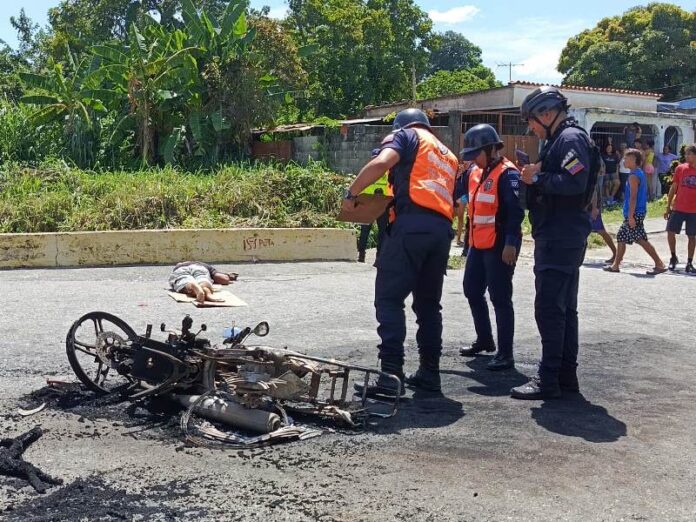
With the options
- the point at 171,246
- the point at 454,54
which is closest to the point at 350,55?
the point at 171,246

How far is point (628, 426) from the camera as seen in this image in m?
4.46

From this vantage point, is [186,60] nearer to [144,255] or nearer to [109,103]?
[109,103]

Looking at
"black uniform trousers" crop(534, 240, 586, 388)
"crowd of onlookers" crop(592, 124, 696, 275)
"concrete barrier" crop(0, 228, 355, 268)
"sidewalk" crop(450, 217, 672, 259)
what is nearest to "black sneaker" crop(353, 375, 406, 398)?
"black uniform trousers" crop(534, 240, 586, 388)

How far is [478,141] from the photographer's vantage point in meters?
5.69

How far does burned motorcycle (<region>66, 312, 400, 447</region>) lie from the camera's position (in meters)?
4.10

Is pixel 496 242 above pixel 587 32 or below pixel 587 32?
below

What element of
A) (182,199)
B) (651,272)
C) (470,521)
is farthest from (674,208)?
(470,521)

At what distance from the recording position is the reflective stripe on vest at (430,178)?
479cm

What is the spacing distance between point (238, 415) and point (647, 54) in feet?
129

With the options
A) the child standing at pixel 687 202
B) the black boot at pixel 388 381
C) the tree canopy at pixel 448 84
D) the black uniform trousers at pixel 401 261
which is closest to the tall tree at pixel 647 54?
the tree canopy at pixel 448 84

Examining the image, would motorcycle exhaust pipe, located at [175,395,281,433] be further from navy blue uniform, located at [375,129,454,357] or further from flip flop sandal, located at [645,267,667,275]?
flip flop sandal, located at [645,267,667,275]

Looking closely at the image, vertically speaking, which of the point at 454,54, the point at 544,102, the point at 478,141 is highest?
the point at 454,54

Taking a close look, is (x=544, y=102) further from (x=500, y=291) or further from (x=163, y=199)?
(x=163, y=199)

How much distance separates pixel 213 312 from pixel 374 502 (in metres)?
4.52
